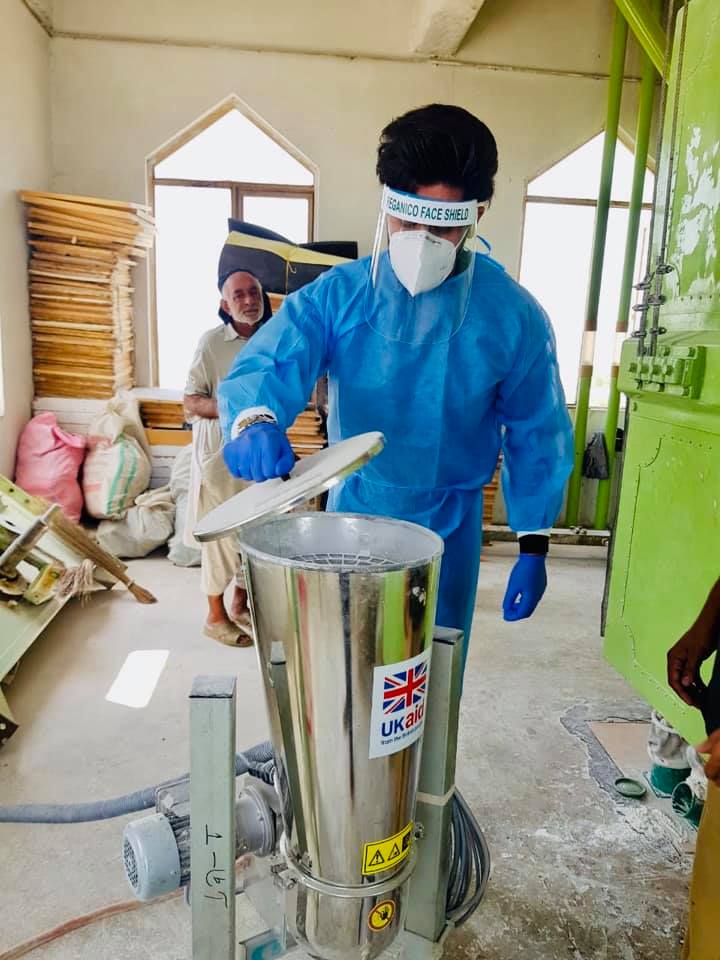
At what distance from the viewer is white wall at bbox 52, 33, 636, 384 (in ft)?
13.5

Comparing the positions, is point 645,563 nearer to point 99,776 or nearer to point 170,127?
point 99,776

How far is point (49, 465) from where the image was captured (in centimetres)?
380

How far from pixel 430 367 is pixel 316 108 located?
11.8 feet

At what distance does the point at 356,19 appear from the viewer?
419cm

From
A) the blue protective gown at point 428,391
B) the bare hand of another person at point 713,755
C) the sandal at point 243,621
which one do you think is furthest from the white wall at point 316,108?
the bare hand of another person at point 713,755

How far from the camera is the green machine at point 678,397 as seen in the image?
168 centimetres

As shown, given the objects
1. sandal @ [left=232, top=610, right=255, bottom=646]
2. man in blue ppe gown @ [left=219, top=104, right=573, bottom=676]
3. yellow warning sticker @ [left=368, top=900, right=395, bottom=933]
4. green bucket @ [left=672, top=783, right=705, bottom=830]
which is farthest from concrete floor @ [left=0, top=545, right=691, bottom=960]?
man in blue ppe gown @ [left=219, top=104, right=573, bottom=676]

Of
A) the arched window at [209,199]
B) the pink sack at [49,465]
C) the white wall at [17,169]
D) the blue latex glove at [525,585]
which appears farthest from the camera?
the arched window at [209,199]

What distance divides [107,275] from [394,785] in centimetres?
378

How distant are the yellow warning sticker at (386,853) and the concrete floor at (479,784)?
675mm

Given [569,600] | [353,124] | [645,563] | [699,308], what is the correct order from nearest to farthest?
[699,308] < [645,563] < [569,600] < [353,124]

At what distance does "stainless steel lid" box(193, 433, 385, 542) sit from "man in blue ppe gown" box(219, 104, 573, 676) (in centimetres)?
14

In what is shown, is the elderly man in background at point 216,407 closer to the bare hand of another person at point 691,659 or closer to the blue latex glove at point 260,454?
the blue latex glove at point 260,454

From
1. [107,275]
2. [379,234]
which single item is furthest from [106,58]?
[379,234]
